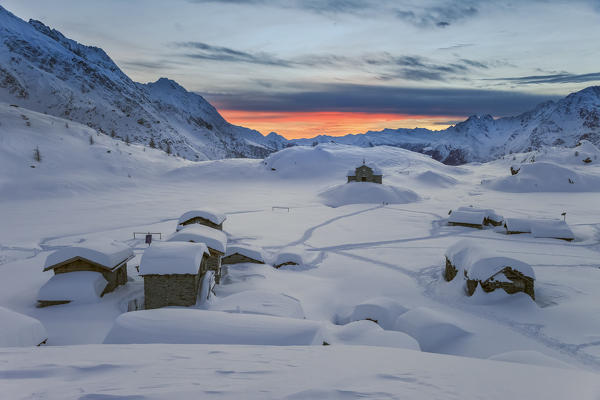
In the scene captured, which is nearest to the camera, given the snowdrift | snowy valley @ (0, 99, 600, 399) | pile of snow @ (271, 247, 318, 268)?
snowy valley @ (0, 99, 600, 399)

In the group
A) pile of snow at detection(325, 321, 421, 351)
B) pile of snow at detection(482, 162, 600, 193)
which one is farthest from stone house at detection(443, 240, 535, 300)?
pile of snow at detection(482, 162, 600, 193)

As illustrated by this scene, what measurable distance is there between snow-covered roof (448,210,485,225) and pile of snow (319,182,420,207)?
1641 centimetres

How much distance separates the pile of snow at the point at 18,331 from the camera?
11.6 m

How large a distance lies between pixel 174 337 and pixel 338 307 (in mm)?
10727

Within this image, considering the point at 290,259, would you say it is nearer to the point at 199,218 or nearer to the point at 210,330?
the point at 199,218

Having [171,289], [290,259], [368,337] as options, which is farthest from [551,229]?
[171,289]

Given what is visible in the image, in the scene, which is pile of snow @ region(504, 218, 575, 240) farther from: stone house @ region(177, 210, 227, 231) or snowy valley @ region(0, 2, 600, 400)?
stone house @ region(177, 210, 227, 231)

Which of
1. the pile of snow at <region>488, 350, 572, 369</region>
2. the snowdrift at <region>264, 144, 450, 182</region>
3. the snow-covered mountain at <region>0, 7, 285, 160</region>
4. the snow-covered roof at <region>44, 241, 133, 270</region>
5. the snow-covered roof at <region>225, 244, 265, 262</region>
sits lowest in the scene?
the snow-covered roof at <region>225, 244, 265, 262</region>

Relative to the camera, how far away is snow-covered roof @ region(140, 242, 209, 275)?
56.3 ft

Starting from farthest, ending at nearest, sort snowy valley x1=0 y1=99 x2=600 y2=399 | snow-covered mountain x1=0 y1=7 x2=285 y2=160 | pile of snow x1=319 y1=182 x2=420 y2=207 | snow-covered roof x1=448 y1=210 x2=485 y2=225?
snow-covered mountain x1=0 y1=7 x2=285 y2=160 → pile of snow x1=319 y1=182 x2=420 y2=207 → snow-covered roof x1=448 y1=210 x2=485 y2=225 → snowy valley x1=0 y1=99 x2=600 y2=399

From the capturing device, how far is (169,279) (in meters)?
17.4

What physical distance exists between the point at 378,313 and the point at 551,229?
2720 centimetres

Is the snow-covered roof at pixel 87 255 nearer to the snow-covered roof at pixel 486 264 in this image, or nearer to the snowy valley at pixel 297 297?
the snowy valley at pixel 297 297

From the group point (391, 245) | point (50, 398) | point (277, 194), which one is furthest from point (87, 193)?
point (50, 398)
